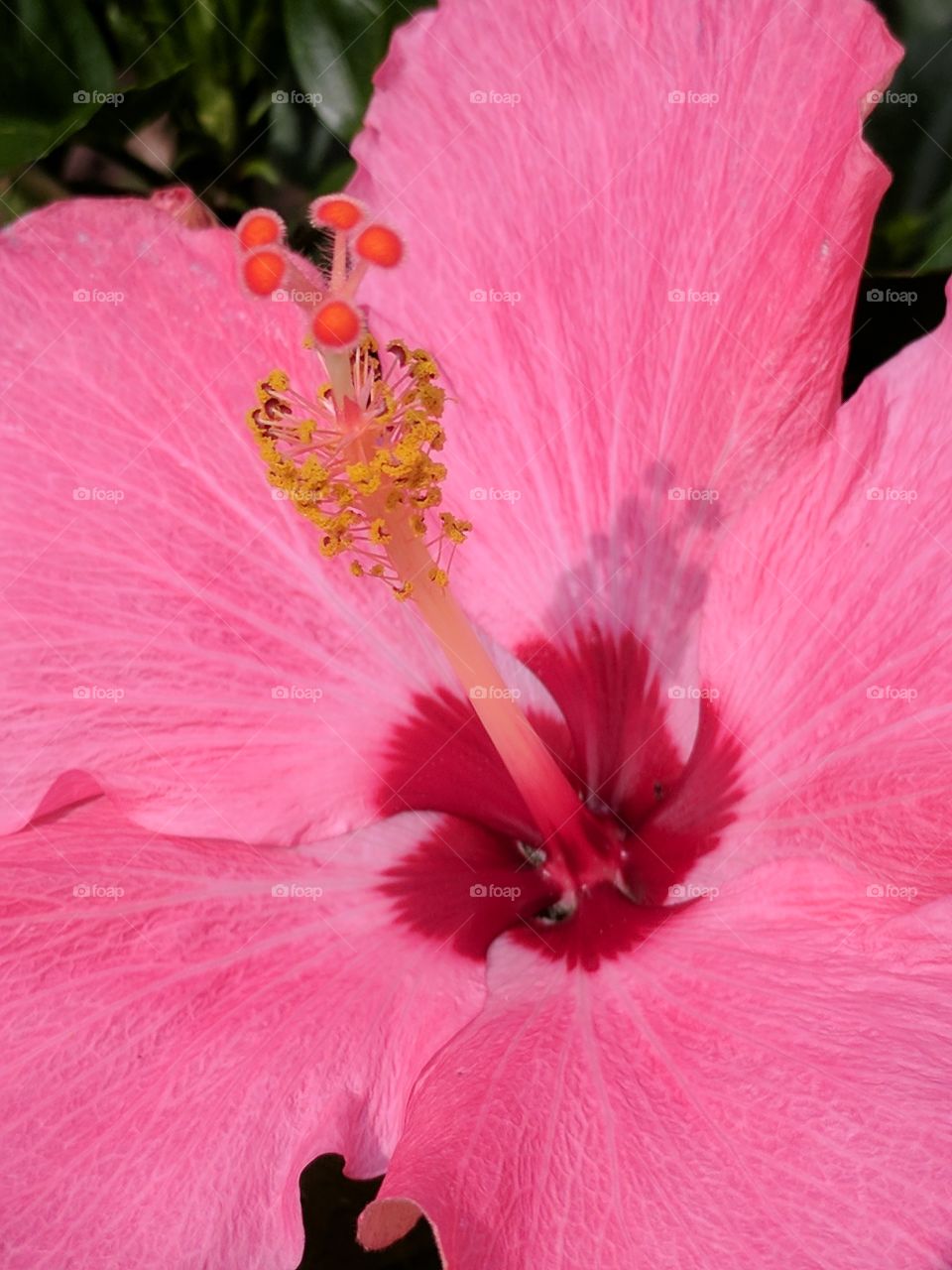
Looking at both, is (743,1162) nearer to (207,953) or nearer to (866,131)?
(207,953)

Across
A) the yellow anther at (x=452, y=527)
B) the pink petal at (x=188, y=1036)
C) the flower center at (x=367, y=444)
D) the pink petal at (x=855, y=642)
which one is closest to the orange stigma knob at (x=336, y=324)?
the flower center at (x=367, y=444)

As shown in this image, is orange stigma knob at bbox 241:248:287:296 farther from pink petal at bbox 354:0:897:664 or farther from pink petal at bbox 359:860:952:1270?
pink petal at bbox 359:860:952:1270

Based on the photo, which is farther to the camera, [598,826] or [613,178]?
[598,826]

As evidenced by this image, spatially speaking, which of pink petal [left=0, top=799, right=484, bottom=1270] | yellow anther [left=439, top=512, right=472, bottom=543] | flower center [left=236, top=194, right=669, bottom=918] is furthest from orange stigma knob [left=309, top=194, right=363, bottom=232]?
pink petal [left=0, top=799, right=484, bottom=1270]

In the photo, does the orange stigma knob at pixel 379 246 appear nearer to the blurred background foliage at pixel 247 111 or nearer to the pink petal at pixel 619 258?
the pink petal at pixel 619 258

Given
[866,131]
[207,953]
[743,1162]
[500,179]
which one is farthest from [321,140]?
[743,1162]
